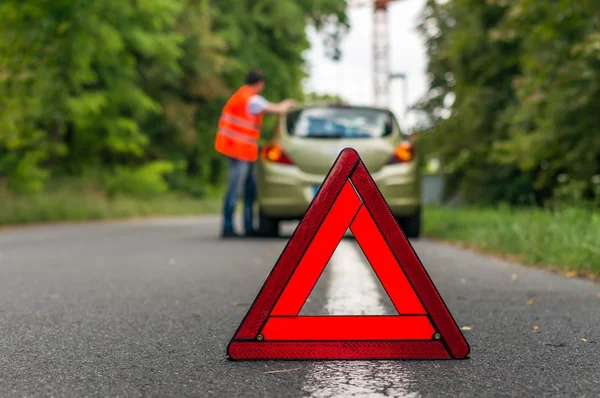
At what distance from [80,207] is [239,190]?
33.3 feet

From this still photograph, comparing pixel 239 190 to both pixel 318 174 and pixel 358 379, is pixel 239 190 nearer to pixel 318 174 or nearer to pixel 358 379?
pixel 318 174

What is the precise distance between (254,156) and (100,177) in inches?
626

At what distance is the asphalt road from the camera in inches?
124

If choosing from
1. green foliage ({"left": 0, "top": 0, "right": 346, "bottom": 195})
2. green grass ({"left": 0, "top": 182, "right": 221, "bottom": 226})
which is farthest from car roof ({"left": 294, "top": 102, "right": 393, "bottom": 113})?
green grass ({"left": 0, "top": 182, "right": 221, "bottom": 226})

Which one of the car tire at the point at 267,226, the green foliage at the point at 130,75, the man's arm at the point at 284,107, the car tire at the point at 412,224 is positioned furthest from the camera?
the green foliage at the point at 130,75

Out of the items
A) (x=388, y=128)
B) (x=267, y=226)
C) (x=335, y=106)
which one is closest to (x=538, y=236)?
(x=388, y=128)

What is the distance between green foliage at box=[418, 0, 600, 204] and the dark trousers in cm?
389

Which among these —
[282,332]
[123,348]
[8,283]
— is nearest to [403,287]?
[282,332]

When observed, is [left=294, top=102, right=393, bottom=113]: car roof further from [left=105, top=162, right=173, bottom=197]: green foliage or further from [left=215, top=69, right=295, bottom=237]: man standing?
[left=105, top=162, right=173, bottom=197]: green foliage

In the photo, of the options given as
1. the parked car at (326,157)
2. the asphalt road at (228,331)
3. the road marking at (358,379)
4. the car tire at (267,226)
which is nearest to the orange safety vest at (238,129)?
the parked car at (326,157)

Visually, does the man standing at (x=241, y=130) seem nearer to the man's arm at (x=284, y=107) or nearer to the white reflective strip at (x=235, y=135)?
the white reflective strip at (x=235, y=135)

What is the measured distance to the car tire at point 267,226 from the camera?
1095cm

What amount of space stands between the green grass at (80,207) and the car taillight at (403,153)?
9036 millimetres

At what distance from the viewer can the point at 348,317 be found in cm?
363
